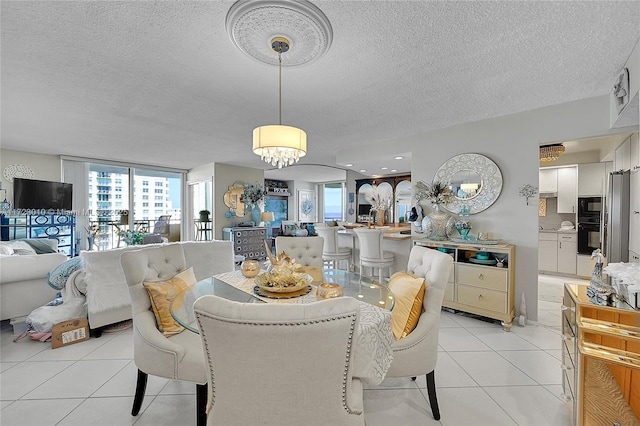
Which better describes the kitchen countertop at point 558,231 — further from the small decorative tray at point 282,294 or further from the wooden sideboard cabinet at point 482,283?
the small decorative tray at point 282,294

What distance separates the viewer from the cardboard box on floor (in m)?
2.44

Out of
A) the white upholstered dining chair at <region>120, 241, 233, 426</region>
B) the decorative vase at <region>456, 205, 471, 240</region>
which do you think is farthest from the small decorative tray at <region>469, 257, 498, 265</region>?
the white upholstered dining chair at <region>120, 241, 233, 426</region>

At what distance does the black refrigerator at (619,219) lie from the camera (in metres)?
3.23

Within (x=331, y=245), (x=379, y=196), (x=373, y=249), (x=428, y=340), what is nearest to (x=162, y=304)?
(x=428, y=340)

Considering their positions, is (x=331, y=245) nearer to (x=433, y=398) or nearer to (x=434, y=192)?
(x=434, y=192)

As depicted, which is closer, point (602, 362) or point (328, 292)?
point (602, 362)

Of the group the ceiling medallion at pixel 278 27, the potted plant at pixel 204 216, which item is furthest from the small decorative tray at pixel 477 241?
the potted plant at pixel 204 216

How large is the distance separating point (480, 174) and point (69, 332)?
478 cm

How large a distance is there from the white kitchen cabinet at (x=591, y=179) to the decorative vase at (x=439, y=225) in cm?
317

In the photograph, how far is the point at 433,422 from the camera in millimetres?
1633

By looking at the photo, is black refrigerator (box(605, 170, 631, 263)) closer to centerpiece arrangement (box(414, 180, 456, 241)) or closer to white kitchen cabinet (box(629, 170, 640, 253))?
white kitchen cabinet (box(629, 170, 640, 253))

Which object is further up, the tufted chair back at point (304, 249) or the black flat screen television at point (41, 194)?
the black flat screen television at point (41, 194)

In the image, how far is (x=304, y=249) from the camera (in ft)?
9.38

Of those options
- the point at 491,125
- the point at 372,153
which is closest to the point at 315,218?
the point at 372,153
